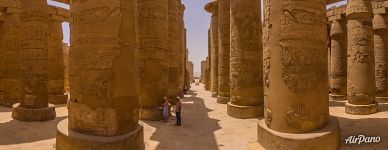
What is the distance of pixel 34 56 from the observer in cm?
1125

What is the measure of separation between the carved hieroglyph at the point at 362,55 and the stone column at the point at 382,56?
442 cm

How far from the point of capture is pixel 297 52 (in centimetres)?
640

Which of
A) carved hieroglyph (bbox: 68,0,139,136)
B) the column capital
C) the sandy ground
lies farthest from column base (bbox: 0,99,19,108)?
the column capital

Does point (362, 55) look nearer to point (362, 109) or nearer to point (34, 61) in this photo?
point (362, 109)

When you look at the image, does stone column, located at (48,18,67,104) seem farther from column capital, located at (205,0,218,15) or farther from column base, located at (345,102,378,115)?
column base, located at (345,102,378,115)

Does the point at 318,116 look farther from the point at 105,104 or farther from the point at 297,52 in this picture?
the point at 105,104

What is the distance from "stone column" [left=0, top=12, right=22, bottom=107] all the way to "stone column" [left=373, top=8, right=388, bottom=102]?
59.1 feet

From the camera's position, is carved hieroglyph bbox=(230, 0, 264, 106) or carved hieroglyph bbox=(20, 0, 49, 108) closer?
carved hieroglyph bbox=(20, 0, 49, 108)

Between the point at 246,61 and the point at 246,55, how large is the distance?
0.23 m

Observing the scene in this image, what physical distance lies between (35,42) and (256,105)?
8599mm

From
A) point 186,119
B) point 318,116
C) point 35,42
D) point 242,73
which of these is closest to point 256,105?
point 242,73

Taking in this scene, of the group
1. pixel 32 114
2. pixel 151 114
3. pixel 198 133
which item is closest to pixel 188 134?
pixel 198 133

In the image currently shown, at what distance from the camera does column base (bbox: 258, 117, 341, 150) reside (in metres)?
6.07

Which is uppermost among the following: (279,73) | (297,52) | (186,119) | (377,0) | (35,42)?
(377,0)
